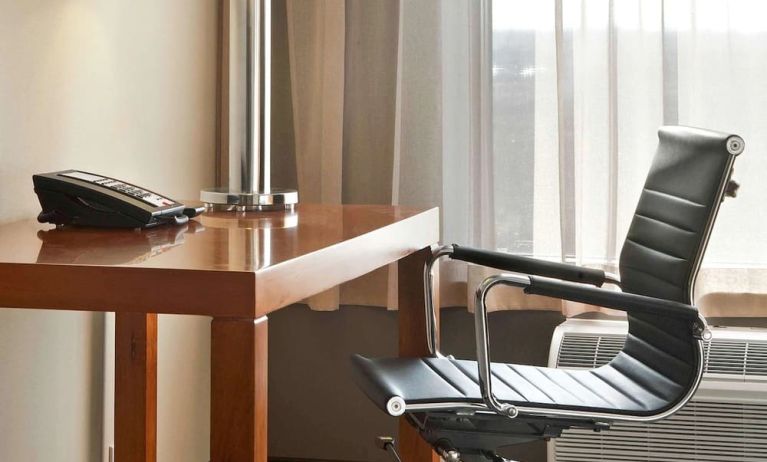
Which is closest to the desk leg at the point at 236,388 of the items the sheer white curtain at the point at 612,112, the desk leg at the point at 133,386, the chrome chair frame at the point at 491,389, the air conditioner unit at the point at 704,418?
the chrome chair frame at the point at 491,389

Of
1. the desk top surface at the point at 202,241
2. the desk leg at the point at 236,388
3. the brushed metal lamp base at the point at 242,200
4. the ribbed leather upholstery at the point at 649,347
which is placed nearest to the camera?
the desk leg at the point at 236,388

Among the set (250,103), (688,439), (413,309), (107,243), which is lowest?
(688,439)

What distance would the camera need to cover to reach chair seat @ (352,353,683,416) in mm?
1855

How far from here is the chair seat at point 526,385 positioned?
1.86 m

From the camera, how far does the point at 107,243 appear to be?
1467mm

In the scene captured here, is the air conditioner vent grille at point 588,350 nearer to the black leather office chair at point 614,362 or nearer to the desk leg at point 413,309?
the black leather office chair at point 614,362

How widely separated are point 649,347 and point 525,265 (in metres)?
0.32

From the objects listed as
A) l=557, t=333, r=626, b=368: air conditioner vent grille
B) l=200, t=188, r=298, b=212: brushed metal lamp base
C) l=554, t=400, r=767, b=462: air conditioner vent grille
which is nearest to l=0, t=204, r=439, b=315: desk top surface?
l=200, t=188, r=298, b=212: brushed metal lamp base

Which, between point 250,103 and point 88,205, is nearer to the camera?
point 88,205

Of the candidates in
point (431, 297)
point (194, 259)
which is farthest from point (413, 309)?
point (194, 259)

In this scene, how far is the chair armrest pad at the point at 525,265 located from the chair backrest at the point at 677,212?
8 cm

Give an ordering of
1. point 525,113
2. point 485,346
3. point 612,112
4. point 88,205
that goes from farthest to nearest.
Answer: point 525,113 < point 612,112 < point 485,346 < point 88,205

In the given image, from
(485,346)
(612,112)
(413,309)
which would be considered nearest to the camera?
(485,346)

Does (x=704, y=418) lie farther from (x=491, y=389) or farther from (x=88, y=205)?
(x=88, y=205)
